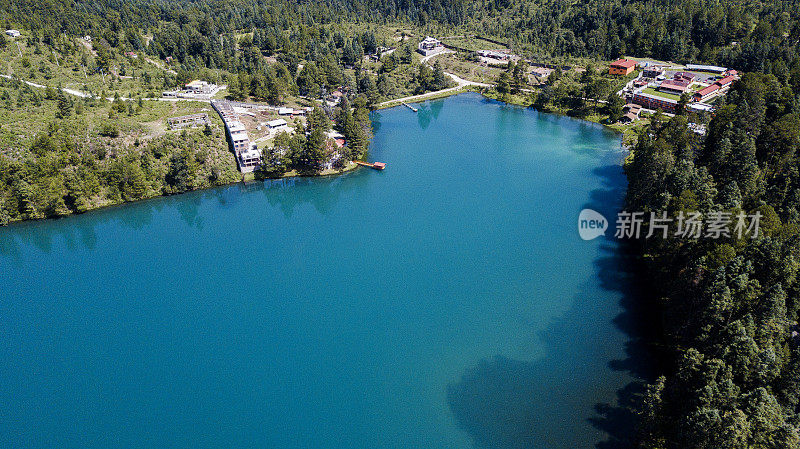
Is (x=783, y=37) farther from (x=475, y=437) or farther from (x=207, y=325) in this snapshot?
Result: (x=207, y=325)

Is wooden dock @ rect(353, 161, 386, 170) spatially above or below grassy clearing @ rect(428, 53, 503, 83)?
below

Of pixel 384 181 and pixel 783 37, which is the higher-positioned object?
pixel 783 37

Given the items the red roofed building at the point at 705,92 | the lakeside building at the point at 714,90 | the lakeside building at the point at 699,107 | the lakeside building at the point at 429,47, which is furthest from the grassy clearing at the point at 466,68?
the lakeside building at the point at 699,107

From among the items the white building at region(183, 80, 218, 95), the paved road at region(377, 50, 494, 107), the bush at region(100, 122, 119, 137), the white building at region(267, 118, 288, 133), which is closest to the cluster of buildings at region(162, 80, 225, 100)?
the white building at region(183, 80, 218, 95)

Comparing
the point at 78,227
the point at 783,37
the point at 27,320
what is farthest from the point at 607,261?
the point at 783,37

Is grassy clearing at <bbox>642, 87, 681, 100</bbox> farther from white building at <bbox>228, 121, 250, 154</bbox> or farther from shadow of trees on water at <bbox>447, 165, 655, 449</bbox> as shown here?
white building at <bbox>228, 121, 250, 154</bbox>

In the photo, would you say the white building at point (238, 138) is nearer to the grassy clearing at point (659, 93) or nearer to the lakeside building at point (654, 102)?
the lakeside building at point (654, 102)

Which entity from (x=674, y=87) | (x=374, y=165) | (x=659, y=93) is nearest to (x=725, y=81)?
(x=674, y=87)
